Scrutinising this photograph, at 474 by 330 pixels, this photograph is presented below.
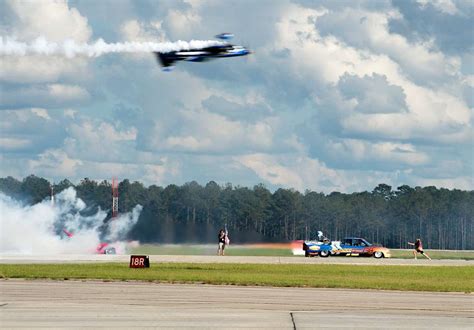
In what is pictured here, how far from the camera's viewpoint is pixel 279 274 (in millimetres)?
44938

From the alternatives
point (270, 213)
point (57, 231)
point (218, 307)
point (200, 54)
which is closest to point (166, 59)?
point (200, 54)

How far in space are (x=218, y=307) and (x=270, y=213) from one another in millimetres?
113512

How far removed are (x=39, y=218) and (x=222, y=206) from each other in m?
44.0

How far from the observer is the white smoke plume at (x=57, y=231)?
7862 cm

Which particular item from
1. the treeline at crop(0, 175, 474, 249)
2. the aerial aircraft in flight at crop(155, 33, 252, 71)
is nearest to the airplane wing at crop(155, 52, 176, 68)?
the aerial aircraft in flight at crop(155, 33, 252, 71)

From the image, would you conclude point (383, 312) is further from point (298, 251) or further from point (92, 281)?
point (298, 251)

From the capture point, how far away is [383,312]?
28.5 metres

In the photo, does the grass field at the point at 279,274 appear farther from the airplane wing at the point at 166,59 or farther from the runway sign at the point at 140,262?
the airplane wing at the point at 166,59

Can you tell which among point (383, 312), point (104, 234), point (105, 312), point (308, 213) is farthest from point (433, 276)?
point (308, 213)

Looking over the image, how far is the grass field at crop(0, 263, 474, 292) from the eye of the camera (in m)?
39.0

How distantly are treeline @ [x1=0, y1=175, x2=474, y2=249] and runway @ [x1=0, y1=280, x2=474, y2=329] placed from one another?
4038 centimetres

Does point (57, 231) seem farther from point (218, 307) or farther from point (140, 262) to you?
point (218, 307)

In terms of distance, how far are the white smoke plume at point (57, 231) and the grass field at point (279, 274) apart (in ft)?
87.6

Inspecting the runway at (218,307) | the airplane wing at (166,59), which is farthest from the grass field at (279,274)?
the airplane wing at (166,59)
